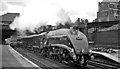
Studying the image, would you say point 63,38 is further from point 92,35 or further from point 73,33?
point 92,35

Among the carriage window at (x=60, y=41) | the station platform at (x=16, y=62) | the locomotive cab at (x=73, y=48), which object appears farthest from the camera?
the carriage window at (x=60, y=41)

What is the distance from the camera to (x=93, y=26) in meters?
36.7

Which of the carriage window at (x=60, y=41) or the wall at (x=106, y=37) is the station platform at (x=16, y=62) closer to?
the carriage window at (x=60, y=41)

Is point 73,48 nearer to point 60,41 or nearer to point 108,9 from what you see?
point 60,41

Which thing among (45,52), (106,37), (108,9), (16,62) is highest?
(108,9)

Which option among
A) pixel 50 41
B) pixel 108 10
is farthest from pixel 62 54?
pixel 108 10

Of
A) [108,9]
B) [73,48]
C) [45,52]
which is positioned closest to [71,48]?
[73,48]

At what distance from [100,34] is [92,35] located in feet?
7.07

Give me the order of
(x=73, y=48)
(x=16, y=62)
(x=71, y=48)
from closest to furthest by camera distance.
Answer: (x=71, y=48)
(x=73, y=48)
(x=16, y=62)

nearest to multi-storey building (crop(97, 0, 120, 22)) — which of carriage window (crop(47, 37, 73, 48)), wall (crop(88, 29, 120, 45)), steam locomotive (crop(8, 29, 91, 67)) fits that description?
wall (crop(88, 29, 120, 45))

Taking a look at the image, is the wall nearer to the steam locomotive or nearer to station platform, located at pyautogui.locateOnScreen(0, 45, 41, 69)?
the steam locomotive

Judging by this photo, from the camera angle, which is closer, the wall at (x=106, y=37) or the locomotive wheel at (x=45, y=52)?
the locomotive wheel at (x=45, y=52)

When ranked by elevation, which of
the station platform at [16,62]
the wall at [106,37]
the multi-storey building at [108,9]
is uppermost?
the multi-storey building at [108,9]

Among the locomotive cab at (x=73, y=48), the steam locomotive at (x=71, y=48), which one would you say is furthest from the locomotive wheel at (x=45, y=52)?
the locomotive cab at (x=73, y=48)
